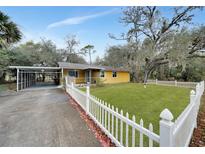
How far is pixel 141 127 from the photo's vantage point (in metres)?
2.03

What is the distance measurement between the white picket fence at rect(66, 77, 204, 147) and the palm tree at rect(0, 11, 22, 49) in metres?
6.98

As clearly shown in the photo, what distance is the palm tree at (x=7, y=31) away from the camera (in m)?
7.68

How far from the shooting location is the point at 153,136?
182 centimetres

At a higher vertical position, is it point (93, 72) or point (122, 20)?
point (122, 20)

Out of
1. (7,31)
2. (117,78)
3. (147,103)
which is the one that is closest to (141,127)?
(147,103)

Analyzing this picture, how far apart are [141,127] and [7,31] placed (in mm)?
9410

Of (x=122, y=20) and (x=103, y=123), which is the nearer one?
(x=103, y=123)

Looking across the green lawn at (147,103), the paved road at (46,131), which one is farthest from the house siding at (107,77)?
the paved road at (46,131)

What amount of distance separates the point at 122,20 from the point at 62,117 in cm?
1462

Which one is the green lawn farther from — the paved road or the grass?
the paved road

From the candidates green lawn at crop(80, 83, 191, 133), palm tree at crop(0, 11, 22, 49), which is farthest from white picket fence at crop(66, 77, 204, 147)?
palm tree at crop(0, 11, 22, 49)

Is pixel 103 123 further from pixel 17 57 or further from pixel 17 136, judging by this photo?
pixel 17 57

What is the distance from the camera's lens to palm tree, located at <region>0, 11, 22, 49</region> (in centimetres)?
768
